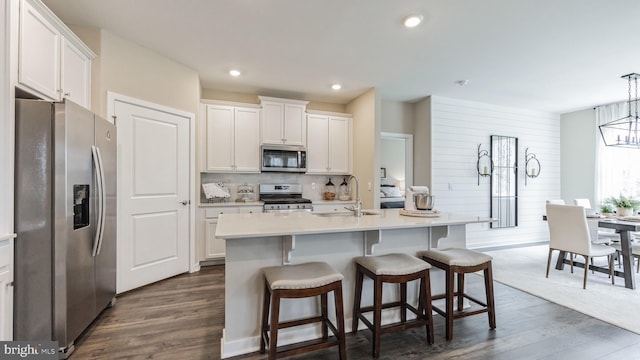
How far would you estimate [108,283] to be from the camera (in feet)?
8.20

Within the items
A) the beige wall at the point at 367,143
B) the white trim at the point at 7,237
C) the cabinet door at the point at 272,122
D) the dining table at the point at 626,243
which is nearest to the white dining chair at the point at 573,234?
the dining table at the point at 626,243

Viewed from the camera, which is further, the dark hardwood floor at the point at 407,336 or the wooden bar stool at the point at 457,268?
the wooden bar stool at the point at 457,268

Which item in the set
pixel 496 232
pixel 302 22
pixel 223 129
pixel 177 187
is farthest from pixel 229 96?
pixel 496 232

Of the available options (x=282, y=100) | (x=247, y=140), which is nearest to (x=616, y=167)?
(x=282, y=100)

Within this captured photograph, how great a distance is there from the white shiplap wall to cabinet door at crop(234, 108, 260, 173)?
116 inches

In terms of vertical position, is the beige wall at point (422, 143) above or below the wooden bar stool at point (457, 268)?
above

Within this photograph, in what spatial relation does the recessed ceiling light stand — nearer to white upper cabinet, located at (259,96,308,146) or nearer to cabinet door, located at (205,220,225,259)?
white upper cabinet, located at (259,96,308,146)

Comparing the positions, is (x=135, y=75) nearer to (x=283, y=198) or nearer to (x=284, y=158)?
(x=284, y=158)

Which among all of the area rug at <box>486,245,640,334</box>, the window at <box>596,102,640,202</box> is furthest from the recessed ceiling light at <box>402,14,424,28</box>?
the window at <box>596,102,640,202</box>

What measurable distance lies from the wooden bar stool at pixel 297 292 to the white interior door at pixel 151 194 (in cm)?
196

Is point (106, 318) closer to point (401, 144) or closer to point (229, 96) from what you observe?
point (229, 96)

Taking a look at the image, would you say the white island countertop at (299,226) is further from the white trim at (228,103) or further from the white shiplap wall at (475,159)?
the white shiplap wall at (475,159)

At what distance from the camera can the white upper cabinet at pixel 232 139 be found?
13.5 ft

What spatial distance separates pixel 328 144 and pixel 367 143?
2.38 feet
